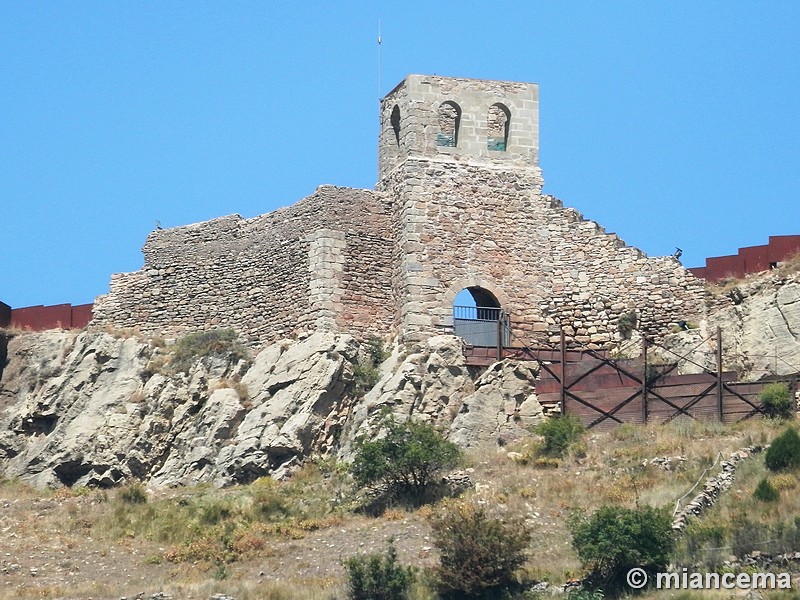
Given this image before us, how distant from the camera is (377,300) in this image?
48281 millimetres

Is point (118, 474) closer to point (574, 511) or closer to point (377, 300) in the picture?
point (377, 300)

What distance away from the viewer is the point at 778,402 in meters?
42.9

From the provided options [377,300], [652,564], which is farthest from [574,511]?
[377,300]

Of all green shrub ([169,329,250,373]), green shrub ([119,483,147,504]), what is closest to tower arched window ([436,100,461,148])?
green shrub ([169,329,250,373])

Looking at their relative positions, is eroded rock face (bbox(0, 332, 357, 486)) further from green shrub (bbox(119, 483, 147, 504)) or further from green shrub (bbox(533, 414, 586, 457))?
green shrub (bbox(533, 414, 586, 457))

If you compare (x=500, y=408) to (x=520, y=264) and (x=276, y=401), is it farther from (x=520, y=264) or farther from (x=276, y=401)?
(x=276, y=401)

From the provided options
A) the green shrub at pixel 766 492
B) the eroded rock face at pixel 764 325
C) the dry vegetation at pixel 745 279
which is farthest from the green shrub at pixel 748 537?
the dry vegetation at pixel 745 279

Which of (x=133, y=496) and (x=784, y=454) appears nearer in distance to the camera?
(x=784, y=454)

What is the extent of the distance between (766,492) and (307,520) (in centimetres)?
936

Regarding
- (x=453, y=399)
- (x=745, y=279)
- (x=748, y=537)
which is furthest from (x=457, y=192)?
(x=748, y=537)

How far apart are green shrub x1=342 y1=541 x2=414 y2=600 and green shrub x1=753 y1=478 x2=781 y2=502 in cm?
657

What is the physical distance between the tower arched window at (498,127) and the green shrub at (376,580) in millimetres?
14261

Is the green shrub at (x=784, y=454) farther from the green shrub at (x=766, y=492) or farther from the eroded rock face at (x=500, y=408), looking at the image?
the eroded rock face at (x=500, y=408)

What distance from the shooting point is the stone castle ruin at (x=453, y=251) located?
47688 millimetres
